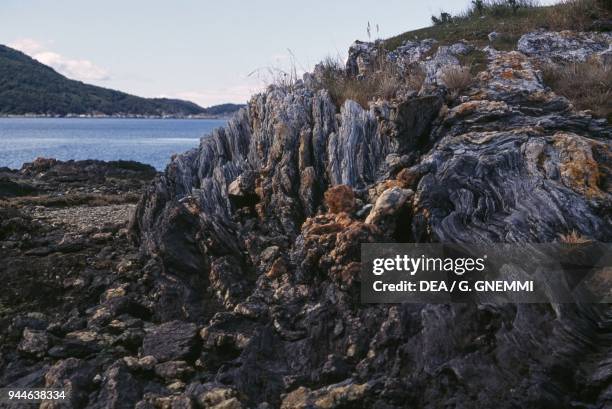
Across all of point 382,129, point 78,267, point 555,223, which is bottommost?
point 78,267

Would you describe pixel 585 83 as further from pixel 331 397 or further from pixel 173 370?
pixel 173 370

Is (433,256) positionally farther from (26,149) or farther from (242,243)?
(26,149)

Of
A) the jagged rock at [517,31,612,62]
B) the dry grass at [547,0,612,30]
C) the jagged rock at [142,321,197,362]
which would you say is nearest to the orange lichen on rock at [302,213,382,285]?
the jagged rock at [142,321,197,362]

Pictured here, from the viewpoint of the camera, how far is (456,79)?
43.0ft

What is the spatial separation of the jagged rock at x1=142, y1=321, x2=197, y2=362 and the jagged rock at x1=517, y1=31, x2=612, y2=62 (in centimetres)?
1221

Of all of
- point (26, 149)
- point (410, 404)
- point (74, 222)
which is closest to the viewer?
point (410, 404)

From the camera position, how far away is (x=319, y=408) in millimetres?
7199

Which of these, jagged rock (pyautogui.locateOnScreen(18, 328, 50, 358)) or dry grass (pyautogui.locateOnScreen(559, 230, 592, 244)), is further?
jagged rock (pyautogui.locateOnScreen(18, 328, 50, 358))

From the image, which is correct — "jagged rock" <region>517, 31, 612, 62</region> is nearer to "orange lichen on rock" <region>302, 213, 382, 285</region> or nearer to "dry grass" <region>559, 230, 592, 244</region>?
"dry grass" <region>559, 230, 592, 244</region>

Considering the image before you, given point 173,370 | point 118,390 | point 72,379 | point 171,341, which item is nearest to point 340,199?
point 171,341

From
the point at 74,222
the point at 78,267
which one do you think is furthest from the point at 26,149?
the point at 78,267

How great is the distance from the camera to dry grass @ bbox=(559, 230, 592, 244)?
26.9 feet

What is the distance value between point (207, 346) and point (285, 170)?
4356 mm

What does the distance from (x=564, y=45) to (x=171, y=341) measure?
14241 millimetres
